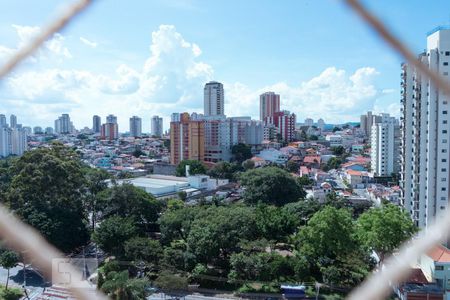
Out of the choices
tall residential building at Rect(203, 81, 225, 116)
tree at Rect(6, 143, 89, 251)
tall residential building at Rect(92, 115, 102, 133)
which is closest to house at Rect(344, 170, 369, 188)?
tree at Rect(6, 143, 89, 251)

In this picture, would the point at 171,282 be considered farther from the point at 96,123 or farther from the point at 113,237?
the point at 96,123

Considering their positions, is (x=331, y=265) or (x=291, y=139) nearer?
(x=331, y=265)

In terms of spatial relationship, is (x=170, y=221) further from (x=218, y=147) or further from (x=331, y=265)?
(x=218, y=147)

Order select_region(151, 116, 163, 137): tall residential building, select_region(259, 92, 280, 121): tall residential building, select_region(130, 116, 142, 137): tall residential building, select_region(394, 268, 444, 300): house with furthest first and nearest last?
select_region(130, 116, 142, 137): tall residential building, select_region(151, 116, 163, 137): tall residential building, select_region(259, 92, 280, 121): tall residential building, select_region(394, 268, 444, 300): house

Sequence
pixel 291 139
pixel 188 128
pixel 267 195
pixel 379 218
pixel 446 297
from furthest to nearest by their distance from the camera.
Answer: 1. pixel 291 139
2. pixel 188 128
3. pixel 267 195
4. pixel 379 218
5. pixel 446 297

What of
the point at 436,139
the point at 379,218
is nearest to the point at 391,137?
the point at 436,139

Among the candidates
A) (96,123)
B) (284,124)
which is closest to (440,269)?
(284,124)

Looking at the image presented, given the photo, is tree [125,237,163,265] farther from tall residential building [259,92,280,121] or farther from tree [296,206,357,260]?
tall residential building [259,92,280,121]

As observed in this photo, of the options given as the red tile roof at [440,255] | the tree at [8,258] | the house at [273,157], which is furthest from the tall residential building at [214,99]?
the red tile roof at [440,255]
